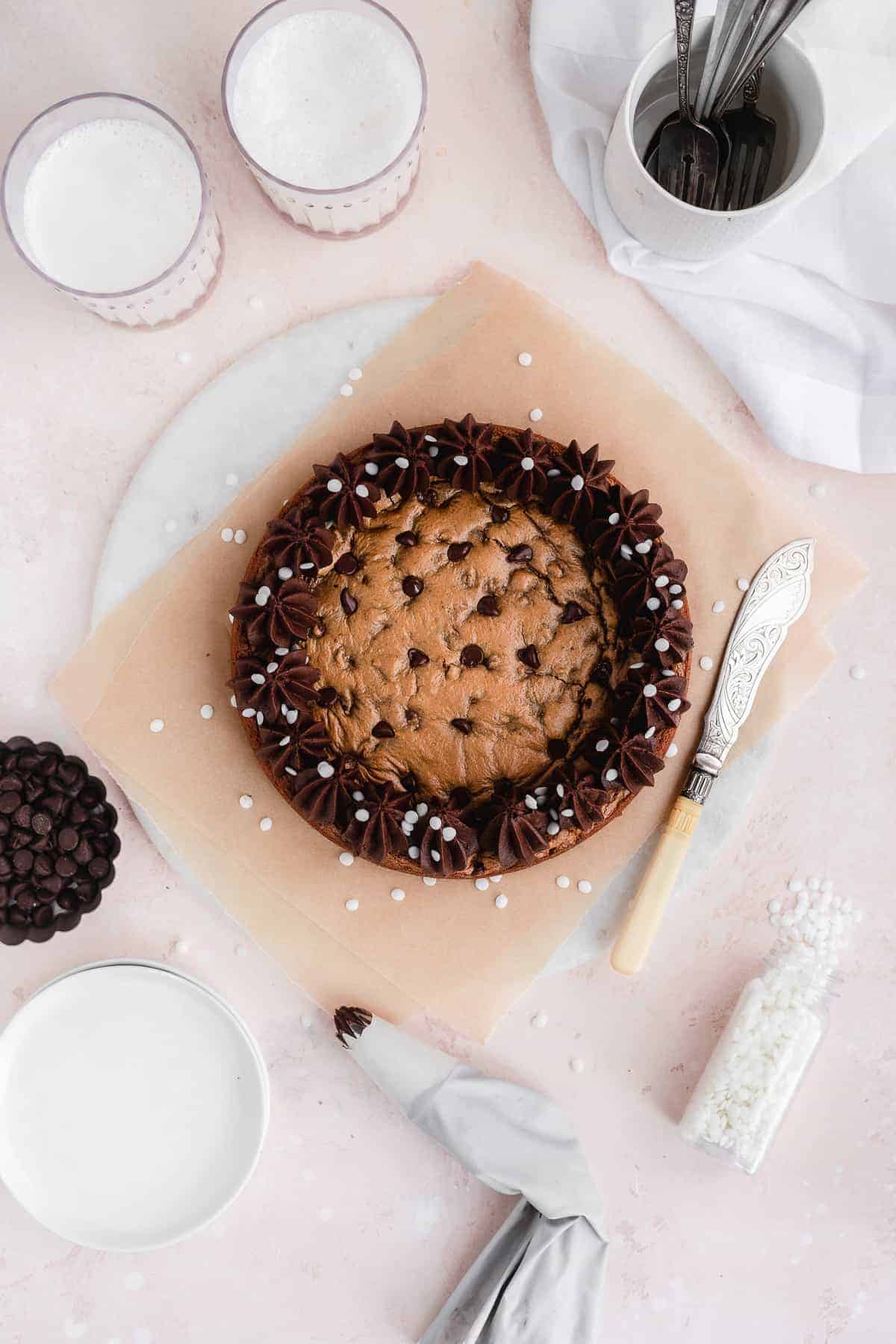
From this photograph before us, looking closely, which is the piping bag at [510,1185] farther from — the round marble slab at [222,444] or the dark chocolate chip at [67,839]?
the dark chocolate chip at [67,839]

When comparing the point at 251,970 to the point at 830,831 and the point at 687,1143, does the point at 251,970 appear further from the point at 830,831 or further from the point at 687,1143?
the point at 830,831

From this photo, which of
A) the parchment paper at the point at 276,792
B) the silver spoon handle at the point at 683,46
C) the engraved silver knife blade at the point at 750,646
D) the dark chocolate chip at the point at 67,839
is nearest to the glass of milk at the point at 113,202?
the parchment paper at the point at 276,792

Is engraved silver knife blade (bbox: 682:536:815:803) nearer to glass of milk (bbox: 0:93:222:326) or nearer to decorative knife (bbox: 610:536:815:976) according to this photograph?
decorative knife (bbox: 610:536:815:976)

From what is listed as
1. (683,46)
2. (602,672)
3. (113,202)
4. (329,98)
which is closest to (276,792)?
(602,672)

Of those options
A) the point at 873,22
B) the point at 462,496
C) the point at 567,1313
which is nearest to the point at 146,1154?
the point at 567,1313

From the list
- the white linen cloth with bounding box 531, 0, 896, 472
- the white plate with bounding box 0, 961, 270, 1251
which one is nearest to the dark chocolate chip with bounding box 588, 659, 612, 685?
the white linen cloth with bounding box 531, 0, 896, 472

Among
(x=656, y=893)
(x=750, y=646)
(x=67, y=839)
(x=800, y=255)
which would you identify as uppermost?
(x=800, y=255)

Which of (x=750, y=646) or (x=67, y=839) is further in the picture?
(x=750, y=646)

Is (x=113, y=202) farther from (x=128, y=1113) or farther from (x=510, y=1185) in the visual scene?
(x=510, y=1185)
